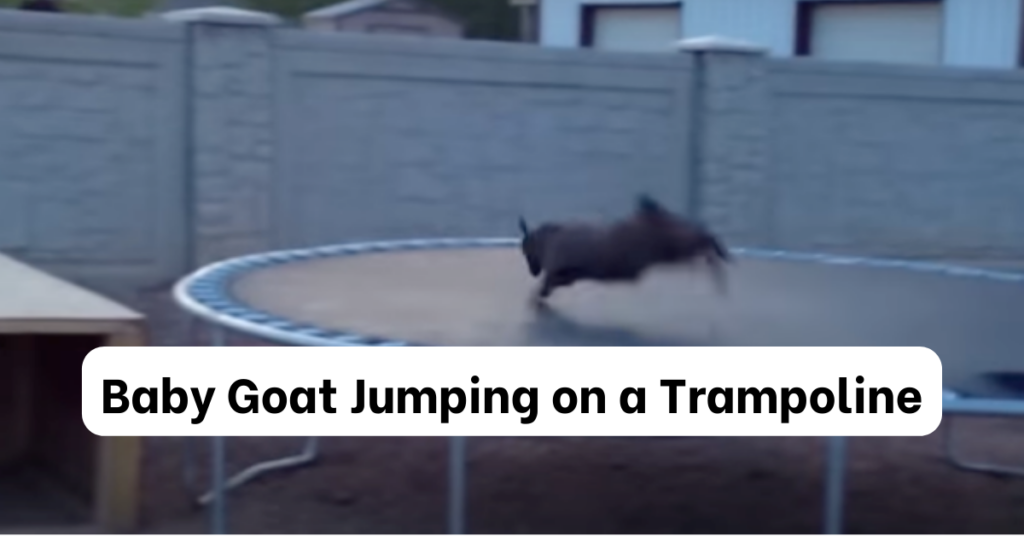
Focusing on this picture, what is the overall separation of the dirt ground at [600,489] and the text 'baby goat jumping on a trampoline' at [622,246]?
0.88 metres

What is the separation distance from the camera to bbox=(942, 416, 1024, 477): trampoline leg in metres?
5.44

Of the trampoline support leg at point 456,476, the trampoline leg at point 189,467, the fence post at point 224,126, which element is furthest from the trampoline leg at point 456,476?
the fence post at point 224,126

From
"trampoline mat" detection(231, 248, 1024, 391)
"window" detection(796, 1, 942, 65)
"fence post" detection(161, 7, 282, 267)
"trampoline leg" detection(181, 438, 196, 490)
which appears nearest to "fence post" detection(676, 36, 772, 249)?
"fence post" detection(161, 7, 282, 267)

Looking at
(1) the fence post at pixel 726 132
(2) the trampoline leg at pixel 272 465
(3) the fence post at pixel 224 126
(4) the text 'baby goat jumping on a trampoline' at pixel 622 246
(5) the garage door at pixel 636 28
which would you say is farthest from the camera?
(5) the garage door at pixel 636 28

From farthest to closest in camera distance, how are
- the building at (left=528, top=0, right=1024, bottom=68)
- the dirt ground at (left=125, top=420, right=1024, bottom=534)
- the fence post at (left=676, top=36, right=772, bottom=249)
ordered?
1. the building at (left=528, top=0, right=1024, bottom=68)
2. the fence post at (left=676, top=36, right=772, bottom=249)
3. the dirt ground at (left=125, top=420, right=1024, bottom=534)

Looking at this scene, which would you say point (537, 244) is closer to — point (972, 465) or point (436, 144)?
point (972, 465)

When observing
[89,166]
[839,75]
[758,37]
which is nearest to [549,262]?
[89,166]

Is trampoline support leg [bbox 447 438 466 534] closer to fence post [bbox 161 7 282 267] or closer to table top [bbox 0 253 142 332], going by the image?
table top [bbox 0 253 142 332]

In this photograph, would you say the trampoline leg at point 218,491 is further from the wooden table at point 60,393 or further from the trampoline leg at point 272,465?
the trampoline leg at point 272,465

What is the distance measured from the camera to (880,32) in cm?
1299

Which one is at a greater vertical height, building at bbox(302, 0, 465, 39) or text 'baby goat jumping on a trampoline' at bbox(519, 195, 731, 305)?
building at bbox(302, 0, 465, 39)

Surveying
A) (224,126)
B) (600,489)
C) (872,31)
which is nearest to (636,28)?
(872,31)

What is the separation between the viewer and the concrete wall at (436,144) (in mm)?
7520

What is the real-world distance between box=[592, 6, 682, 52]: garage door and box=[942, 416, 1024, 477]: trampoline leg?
9.16 metres
